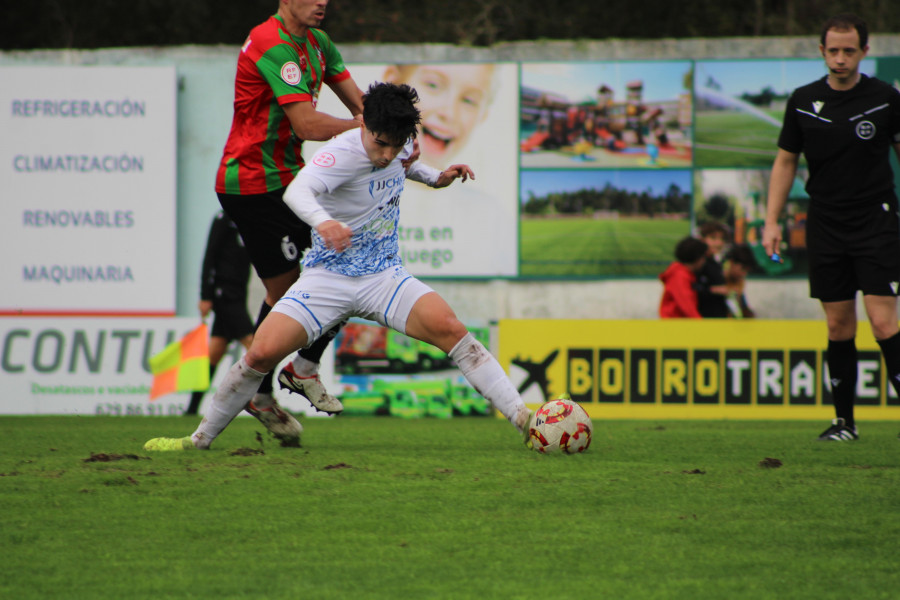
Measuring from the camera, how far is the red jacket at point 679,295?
11.8 metres

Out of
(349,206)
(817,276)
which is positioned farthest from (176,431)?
(817,276)

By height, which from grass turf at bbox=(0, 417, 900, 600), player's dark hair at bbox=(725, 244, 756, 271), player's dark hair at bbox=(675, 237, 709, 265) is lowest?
grass turf at bbox=(0, 417, 900, 600)

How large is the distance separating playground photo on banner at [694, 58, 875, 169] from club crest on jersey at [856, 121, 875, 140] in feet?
23.5

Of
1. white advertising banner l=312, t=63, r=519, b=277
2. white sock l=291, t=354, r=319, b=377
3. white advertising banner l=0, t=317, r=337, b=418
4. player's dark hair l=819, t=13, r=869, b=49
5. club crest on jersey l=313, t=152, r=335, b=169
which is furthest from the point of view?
white advertising banner l=312, t=63, r=519, b=277

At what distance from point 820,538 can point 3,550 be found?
271 centimetres

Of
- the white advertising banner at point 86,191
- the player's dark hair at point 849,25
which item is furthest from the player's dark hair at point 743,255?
the player's dark hair at point 849,25

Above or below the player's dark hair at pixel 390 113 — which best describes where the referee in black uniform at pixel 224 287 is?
below

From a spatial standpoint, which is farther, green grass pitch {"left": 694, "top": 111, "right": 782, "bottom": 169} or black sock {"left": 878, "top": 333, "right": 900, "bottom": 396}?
green grass pitch {"left": 694, "top": 111, "right": 782, "bottom": 169}

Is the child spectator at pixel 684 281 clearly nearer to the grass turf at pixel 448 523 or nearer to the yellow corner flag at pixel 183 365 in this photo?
the yellow corner flag at pixel 183 365

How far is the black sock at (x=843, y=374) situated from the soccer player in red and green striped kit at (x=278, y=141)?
9.64 feet

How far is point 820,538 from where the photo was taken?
4098mm

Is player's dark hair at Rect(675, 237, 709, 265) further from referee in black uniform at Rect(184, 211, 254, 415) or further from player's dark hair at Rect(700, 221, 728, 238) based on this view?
referee in black uniform at Rect(184, 211, 254, 415)

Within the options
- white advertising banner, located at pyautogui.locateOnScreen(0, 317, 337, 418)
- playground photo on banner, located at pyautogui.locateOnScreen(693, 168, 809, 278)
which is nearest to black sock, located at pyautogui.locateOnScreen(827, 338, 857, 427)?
white advertising banner, located at pyautogui.locateOnScreen(0, 317, 337, 418)

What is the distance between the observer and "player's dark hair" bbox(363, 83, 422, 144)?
17.8ft
